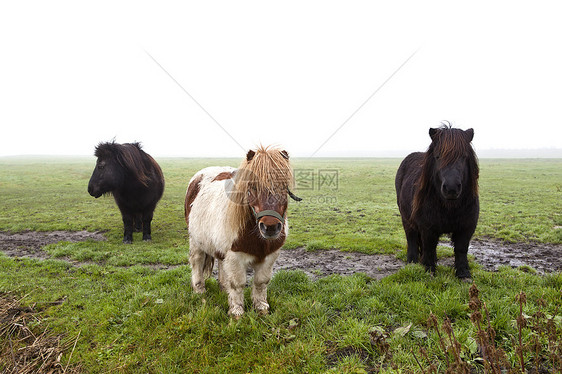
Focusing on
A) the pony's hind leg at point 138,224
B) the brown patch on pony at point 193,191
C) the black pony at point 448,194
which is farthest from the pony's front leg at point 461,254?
the pony's hind leg at point 138,224

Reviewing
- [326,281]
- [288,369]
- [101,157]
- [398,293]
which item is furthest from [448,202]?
[101,157]

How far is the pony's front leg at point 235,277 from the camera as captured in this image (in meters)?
3.82

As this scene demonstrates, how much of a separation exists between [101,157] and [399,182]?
879 cm

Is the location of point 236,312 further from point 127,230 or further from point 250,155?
point 127,230

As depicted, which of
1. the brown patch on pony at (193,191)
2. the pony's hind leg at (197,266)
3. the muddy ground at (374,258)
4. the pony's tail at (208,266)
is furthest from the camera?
the muddy ground at (374,258)

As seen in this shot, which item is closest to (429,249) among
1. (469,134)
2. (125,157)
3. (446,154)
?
(446,154)

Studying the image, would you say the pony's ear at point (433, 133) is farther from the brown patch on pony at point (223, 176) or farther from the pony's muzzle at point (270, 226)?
the brown patch on pony at point (223, 176)

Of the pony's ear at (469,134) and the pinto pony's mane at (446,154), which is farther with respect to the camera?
the pony's ear at (469,134)

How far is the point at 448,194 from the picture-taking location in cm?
420

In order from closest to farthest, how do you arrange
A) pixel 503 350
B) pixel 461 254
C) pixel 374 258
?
1. pixel 503 350
2. pixel 461 254
3. pixel 374 258

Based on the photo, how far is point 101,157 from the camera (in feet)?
29.2

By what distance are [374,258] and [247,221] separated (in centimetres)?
446

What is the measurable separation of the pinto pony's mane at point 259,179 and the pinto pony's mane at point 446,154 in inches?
101

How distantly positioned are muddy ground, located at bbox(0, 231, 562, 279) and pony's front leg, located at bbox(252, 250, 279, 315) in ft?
6.40
